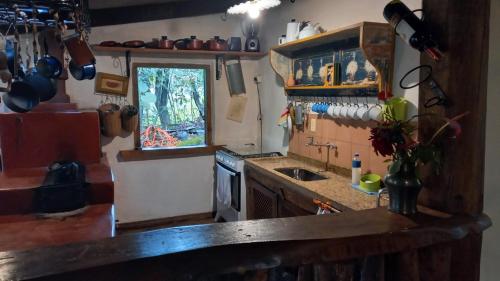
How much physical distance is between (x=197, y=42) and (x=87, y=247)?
3.34 meters

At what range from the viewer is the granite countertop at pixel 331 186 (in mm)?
2146

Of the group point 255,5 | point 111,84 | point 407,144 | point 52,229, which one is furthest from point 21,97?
point 111,84

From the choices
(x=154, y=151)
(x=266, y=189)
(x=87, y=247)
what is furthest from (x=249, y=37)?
(x=87, y=247)

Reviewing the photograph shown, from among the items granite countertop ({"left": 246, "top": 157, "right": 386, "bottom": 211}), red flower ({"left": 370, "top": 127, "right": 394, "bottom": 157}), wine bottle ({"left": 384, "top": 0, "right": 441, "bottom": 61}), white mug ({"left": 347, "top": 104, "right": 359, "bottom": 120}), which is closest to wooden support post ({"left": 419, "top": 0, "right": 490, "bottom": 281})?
wine bottle ({"left": 384, "top": 0, "right": 441, "bottom": 61})

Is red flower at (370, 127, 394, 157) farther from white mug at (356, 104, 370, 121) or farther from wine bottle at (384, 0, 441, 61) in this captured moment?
white mug at (356, 104, 370, 121)

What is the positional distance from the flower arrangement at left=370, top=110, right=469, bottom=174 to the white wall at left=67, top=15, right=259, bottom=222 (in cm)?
328

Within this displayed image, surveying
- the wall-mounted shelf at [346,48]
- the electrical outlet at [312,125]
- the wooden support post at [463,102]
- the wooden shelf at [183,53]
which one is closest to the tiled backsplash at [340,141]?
the electrical outlet at [312,125]

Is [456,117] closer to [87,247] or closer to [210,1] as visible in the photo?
[87,247]

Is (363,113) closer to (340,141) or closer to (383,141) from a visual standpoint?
(340,141)

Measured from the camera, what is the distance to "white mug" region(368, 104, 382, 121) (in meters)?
2.42

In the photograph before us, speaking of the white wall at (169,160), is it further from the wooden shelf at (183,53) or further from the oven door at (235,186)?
the oven door at (235,186)

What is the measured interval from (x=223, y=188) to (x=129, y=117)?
1.20m

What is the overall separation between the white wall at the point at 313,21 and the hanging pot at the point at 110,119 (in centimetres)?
162

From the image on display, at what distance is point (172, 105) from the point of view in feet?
13.8
